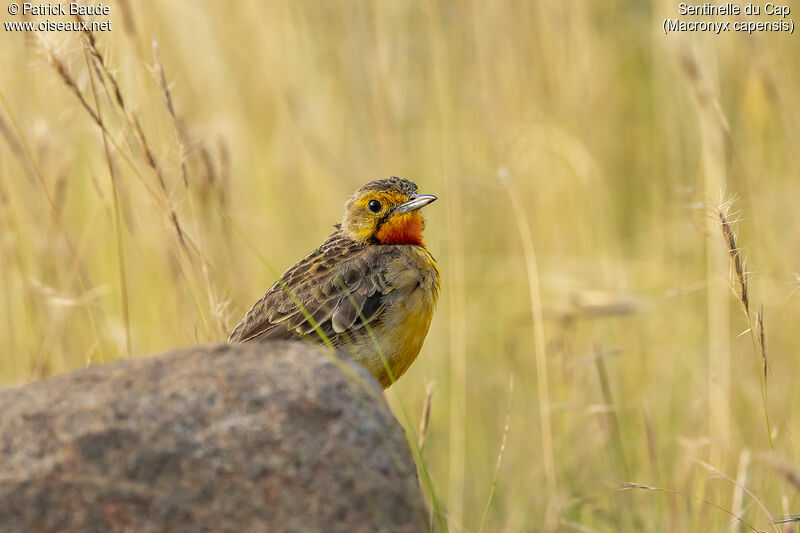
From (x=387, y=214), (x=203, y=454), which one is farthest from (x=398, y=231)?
(x=203, y=454)

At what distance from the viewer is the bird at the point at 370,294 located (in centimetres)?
394

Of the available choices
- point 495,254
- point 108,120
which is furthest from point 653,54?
point 108,120

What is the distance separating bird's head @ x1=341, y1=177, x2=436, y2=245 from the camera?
14.7 ft

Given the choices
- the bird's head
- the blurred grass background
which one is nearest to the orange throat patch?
the bird's head

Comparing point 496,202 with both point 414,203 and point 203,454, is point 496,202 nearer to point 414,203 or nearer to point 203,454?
point 414,203

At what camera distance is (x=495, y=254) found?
7.27 meters

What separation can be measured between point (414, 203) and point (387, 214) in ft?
0.60

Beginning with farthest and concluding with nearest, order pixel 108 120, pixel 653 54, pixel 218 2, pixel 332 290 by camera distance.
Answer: pixel 653 54 < pixel 218 2 < pixel 108 120 < pixel 332 290

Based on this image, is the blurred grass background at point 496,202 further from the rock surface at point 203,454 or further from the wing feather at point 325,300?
the rock surface at point 203,454

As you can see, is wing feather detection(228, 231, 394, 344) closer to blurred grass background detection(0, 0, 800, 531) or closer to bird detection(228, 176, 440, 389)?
bird detection(228, 176, 440, 389)

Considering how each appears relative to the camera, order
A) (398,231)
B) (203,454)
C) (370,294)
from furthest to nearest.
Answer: (398,231) → (370,294) → (203,454)

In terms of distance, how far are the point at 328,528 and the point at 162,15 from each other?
16.8 feet

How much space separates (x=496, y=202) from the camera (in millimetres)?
7191

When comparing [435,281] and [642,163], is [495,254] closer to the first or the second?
[642,163]
